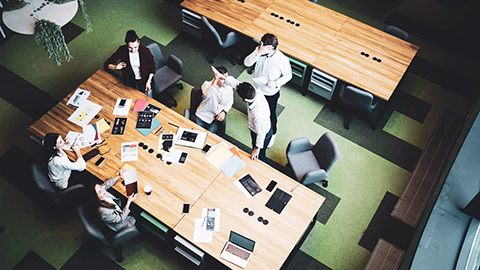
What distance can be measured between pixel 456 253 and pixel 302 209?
1.78 meters

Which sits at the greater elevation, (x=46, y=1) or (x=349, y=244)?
(x=46, y=1)

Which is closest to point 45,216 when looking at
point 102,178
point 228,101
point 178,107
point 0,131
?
point 102,178

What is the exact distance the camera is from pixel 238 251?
4.84m

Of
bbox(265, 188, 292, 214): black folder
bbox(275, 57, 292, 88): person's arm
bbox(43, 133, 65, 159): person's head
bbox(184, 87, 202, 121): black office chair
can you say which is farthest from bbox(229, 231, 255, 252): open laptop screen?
bbox(43, 133, 65, 159): person's head

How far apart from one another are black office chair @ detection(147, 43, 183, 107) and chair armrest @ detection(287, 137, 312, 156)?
2253 millimetres

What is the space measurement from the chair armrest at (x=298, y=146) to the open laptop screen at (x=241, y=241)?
66.5 inches

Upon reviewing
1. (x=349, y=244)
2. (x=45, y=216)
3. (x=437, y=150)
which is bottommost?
(x=45, y=216)

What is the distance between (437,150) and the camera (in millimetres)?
6438

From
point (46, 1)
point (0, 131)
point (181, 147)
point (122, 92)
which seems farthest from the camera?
point (0, 131)

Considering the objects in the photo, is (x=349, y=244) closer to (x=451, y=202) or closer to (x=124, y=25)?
(x=451, y=202)

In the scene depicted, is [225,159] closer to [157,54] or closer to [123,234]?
[123,234]

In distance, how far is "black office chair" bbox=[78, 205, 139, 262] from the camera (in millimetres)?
4945

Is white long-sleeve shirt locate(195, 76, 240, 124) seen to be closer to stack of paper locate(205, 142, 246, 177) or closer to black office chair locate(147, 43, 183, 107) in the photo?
stack of paper locate(205, 142, 246, 177)

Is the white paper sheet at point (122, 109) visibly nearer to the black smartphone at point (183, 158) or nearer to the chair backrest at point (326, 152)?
the black smartphone at point (183, 158)
